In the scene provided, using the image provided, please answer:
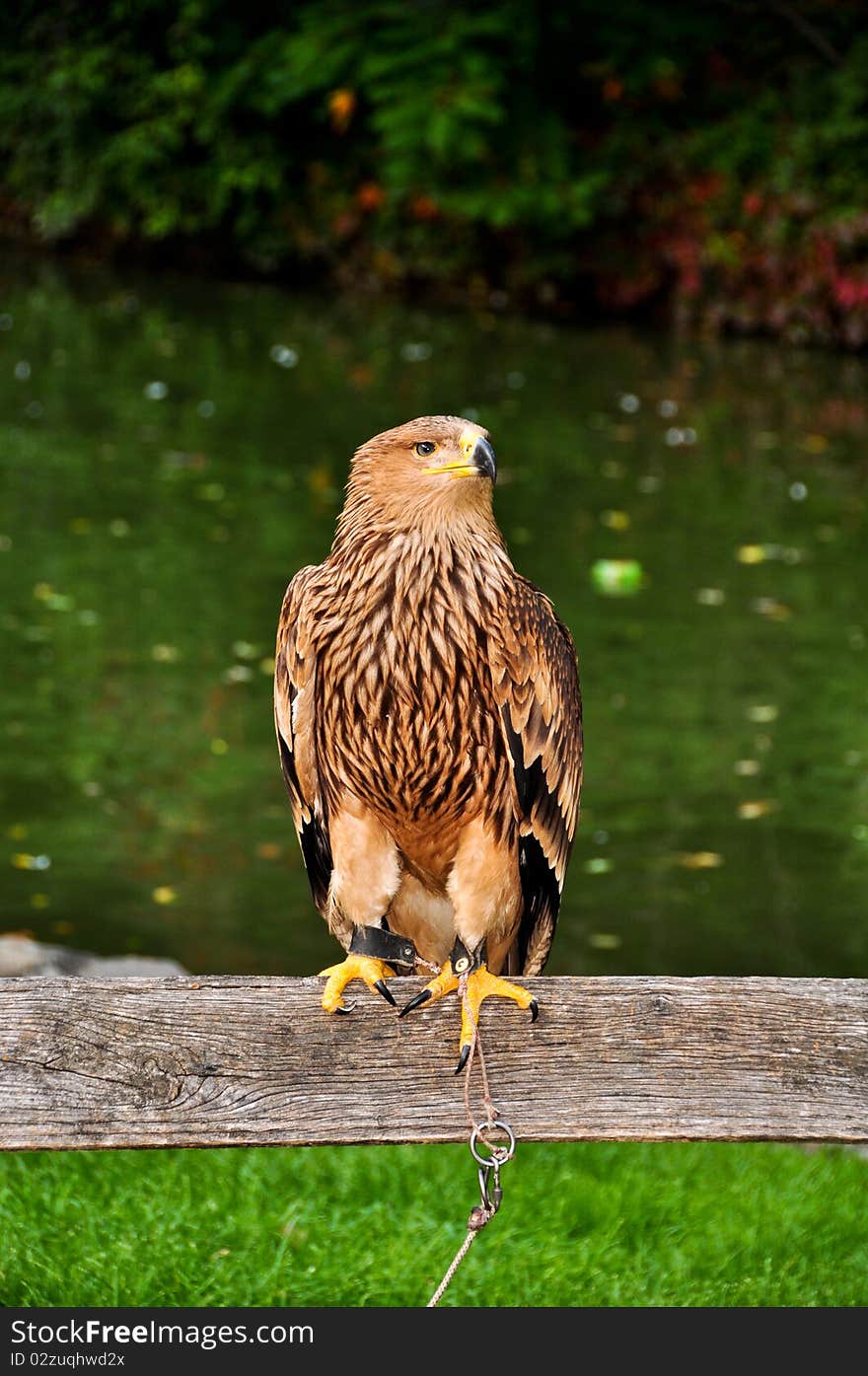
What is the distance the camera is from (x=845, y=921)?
581 centimetres

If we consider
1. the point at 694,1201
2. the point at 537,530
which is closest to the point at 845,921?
the point at 694,1201

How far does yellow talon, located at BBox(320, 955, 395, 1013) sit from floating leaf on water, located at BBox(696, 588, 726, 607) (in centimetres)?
627

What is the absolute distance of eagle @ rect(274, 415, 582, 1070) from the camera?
9.00ft

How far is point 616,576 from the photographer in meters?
9.20

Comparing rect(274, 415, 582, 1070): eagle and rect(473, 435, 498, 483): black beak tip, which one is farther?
rect(274, 415, 582, 1070): eagle

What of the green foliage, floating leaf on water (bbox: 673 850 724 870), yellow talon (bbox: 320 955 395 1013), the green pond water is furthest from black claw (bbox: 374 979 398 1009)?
the green foliage

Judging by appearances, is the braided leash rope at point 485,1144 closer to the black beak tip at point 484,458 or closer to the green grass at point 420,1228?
the black beak tip at point 484,458

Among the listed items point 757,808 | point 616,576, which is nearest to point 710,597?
point 616,576

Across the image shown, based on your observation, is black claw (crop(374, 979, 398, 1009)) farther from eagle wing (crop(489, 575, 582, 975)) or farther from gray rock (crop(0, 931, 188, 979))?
gray rock (crop(0, 931, 188, 979))

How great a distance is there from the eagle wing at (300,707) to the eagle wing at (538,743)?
0.29 m

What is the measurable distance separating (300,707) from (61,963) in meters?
1.99

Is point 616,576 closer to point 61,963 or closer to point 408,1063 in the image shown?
point 61,963

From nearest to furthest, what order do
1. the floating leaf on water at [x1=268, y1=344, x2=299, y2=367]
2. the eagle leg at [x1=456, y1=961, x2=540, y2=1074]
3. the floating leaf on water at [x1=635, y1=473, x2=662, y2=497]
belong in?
the eagle leg at [x1=456, y1=961, x2=540, y2=1074]
the floating leaf on water at [x1=635, y1=473, x2=662, y2=497]
the floating leaf on water at [x1=268, y1=344, x2=299, y2=367]

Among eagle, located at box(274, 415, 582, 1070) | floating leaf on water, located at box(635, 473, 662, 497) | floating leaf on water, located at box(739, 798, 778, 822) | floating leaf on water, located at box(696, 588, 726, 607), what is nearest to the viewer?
Result: eagle, located at box(274, 415, 582, 1070)
